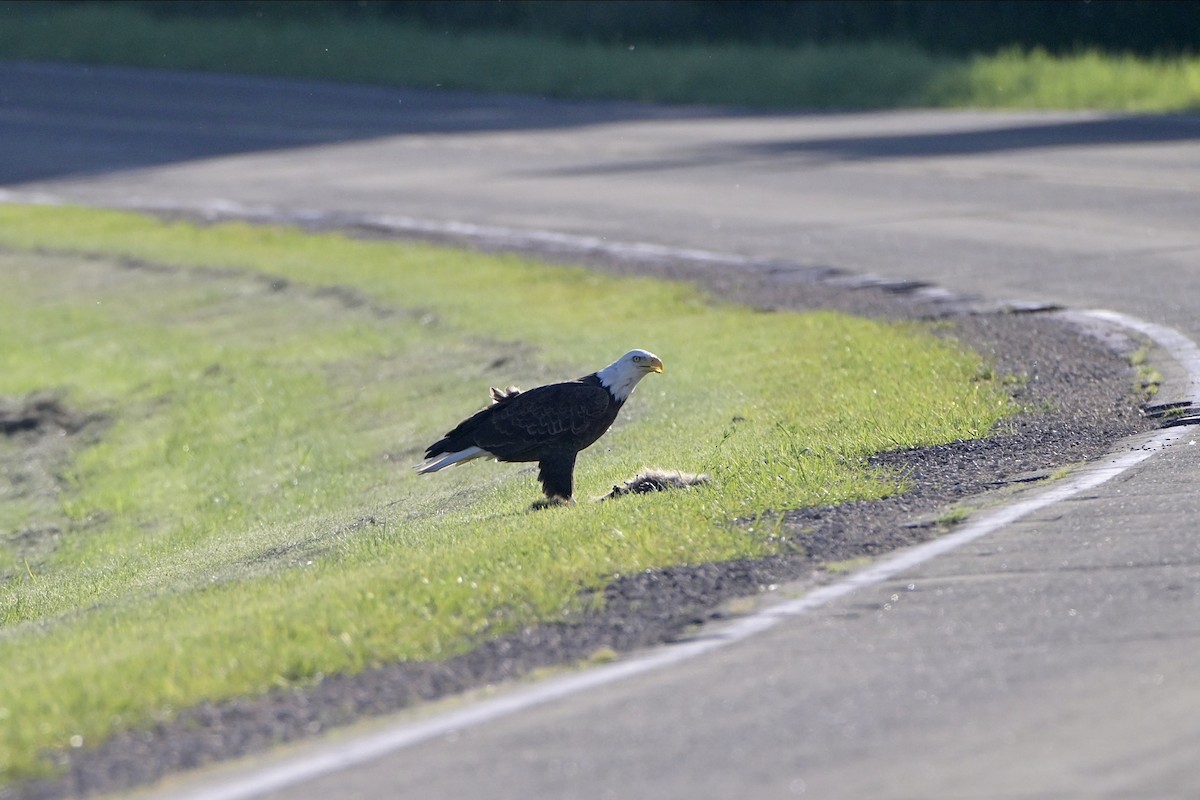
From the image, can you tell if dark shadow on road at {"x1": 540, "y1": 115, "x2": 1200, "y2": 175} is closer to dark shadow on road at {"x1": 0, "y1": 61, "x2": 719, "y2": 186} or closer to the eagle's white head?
dark shadow on road at {"x1": 0, "y1": 61, "x2": 719, "y2": 186}

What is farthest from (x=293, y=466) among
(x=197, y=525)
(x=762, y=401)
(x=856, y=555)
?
(x=856, y=555)

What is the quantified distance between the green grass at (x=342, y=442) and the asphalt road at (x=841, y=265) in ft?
3.59

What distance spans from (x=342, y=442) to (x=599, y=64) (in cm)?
2628

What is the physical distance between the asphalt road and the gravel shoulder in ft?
1.39

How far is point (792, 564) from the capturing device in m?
7.32

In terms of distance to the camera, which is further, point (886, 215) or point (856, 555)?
point (886, 215)

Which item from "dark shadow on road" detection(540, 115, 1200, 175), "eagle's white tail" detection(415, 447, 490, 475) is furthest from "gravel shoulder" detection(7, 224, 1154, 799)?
"dark shadow on road" detection(540, 115, 1200, 175)

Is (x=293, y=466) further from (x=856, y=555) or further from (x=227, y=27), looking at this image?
(x=227, y=27)

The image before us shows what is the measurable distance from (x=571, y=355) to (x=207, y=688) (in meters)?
8.78

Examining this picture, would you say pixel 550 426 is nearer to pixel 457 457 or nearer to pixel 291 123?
pixel 457 457

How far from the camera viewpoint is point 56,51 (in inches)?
1841

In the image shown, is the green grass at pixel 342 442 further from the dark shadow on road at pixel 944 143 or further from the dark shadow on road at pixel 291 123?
the dark shadow on road at pixel 291 123

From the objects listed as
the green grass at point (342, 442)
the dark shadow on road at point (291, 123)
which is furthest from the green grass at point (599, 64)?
the green grass at point (342, 442)

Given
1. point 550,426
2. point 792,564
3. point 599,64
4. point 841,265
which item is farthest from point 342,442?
point 599,64
